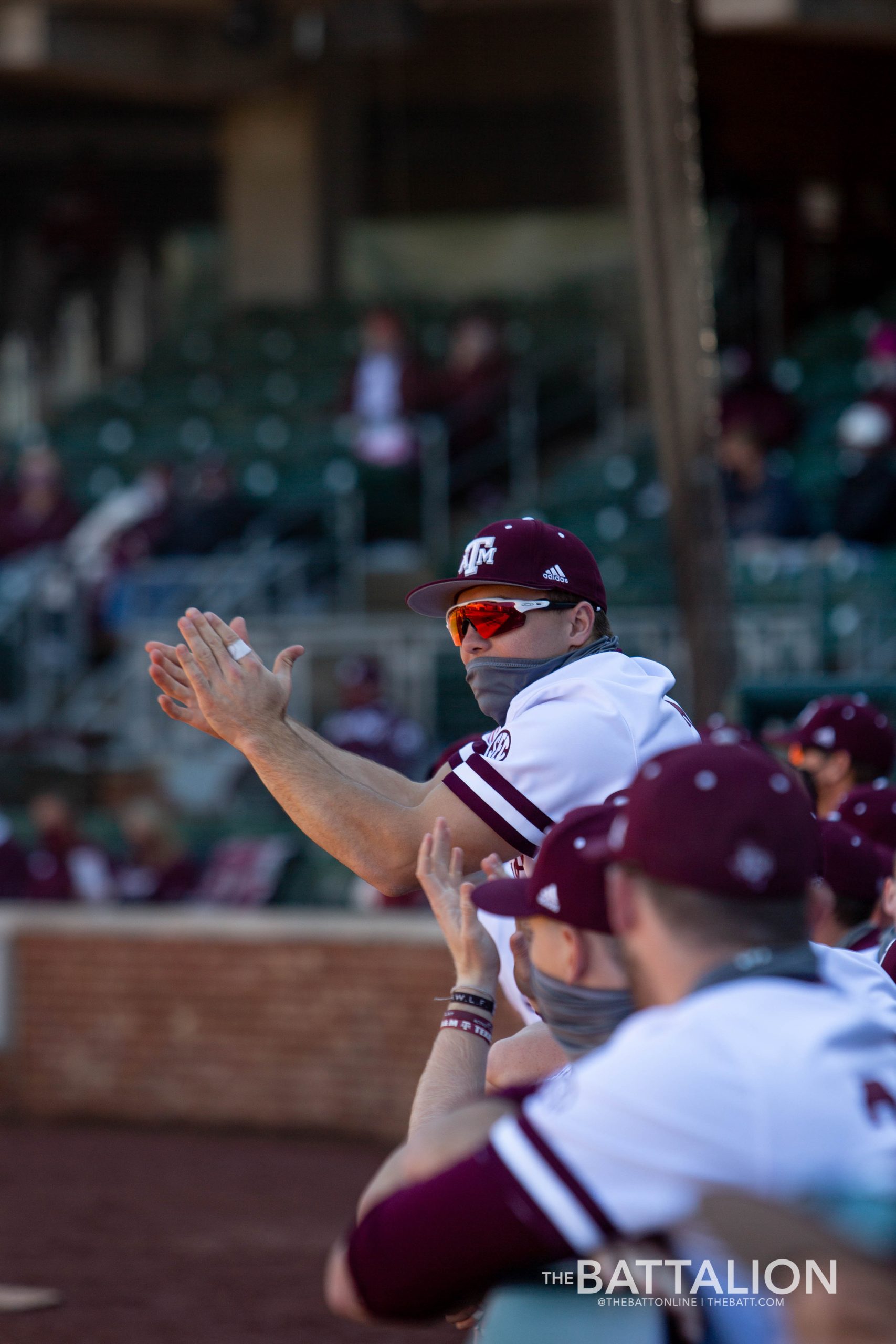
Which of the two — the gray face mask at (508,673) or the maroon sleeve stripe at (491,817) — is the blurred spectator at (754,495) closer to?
the gray face mask at (508,673)

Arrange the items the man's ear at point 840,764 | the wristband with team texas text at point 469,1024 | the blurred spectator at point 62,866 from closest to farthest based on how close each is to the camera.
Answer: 1. the wristband with team texas text at point 469,1024
2. the man's ear at point 840,764
3. the blurred spectator at point 62,866

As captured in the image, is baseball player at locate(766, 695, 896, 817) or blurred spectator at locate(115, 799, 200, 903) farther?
blurred spectator at locate(115, 799, 200, 903)

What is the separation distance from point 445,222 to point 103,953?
1103cm

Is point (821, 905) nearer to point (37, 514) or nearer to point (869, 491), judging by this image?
point (869, 491)

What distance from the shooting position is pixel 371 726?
405 inches

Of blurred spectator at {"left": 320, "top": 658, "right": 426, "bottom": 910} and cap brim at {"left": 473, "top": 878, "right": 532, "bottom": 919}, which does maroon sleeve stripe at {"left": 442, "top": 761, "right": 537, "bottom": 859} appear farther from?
blurred spectator at {"left": 320, "top": 658, "right": 426, "bottom": 910}

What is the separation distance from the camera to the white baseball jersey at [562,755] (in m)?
2.78

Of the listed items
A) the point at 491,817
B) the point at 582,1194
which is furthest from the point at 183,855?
the point at 582,1194

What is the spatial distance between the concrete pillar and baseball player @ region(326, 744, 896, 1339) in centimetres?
1650

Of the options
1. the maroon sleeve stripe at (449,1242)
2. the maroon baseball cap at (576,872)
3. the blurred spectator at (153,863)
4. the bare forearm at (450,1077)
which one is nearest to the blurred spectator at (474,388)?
the blurred spectator at (153,863)

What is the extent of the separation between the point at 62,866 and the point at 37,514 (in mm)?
3791

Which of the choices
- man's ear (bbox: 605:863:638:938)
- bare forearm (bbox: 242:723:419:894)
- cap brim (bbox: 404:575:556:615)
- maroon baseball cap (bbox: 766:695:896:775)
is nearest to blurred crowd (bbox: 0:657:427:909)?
maroon baseball cap (bbox: 766:695:896:775)

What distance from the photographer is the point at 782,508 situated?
1007cm

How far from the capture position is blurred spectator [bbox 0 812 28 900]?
10.8 m
